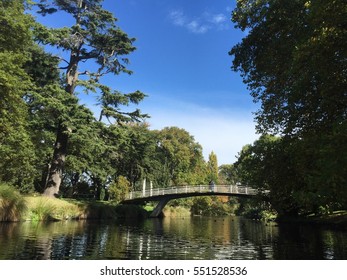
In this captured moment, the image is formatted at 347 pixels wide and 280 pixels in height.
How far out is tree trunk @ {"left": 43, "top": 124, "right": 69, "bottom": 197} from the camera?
94.6 feet

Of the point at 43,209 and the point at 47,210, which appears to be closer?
the point at 43,209

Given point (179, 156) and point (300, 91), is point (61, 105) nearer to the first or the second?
point (300, 91)

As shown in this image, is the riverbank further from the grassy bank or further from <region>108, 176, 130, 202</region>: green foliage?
<region>108, 176, 130, 202</region>: green foliage

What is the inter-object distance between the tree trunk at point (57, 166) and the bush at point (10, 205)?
824cm

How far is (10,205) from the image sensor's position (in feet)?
64.6

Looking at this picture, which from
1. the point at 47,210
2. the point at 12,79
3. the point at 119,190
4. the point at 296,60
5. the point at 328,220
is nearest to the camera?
the point at 296,60

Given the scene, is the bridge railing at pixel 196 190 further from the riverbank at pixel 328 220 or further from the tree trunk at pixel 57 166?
the tree trunk at pixel 57 166

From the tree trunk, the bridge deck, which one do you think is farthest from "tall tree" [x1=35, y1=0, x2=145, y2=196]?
the bridge deck

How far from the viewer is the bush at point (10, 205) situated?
19109mm

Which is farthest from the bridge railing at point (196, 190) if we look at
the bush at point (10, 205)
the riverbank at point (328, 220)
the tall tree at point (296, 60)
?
the tall tree at point (296, 60)

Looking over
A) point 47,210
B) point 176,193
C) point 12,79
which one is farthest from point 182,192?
point 12,79

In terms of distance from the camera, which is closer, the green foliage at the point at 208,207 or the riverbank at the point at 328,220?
the riverbank at the point at 328,220

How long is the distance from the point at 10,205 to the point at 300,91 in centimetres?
1710

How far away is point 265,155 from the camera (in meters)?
15.8
